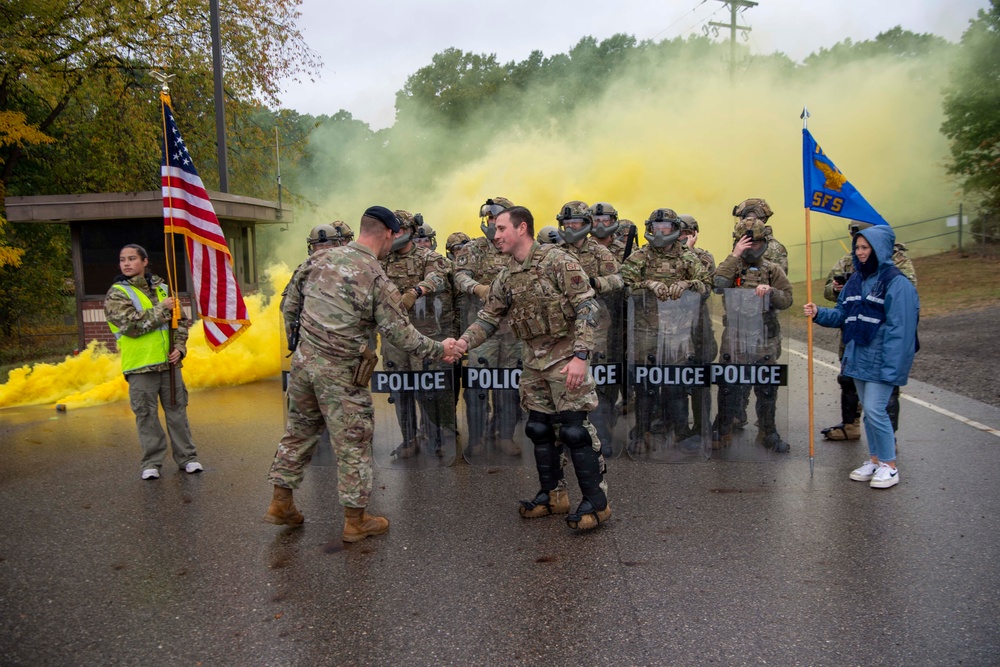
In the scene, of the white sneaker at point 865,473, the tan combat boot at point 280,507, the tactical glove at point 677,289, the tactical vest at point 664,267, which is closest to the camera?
the tan combat boot at point 280,507

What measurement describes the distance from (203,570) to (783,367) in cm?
461

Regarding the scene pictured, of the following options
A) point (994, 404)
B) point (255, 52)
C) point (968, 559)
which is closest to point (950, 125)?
point (994, 404)

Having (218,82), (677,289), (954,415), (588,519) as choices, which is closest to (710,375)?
(677,289)

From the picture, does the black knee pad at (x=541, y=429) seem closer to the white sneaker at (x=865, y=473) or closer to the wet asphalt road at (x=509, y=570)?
the wet asphalt road at (x=509, y=570)

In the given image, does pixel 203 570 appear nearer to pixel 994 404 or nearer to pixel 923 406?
pixel 923 406

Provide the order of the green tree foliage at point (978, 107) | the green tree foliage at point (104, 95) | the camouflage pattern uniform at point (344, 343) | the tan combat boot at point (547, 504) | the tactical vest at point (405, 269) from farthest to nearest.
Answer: the green tree foliage at point (978, 107), the green tree foliage at point (104, 95), the tactical vest at point (405, 269), the tan combat boot at point (547, 504), the camouflage pattern uniform at point (344, 343)

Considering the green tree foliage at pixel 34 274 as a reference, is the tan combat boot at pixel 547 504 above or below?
below

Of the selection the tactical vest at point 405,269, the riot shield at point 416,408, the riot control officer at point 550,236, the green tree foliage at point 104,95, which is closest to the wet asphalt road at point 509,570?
the riot shield at point 416,408

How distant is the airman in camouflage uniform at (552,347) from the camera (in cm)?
488

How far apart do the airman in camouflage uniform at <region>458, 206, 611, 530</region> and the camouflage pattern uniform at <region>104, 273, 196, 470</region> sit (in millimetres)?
2757

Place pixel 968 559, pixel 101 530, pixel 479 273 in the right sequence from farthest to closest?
pixel 479 273, pixel 101 530, pixel 968 559

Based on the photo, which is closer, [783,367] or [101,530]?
[101,530]

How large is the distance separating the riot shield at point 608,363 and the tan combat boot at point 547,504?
4.46 ft

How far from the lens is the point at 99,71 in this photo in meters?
16.1
